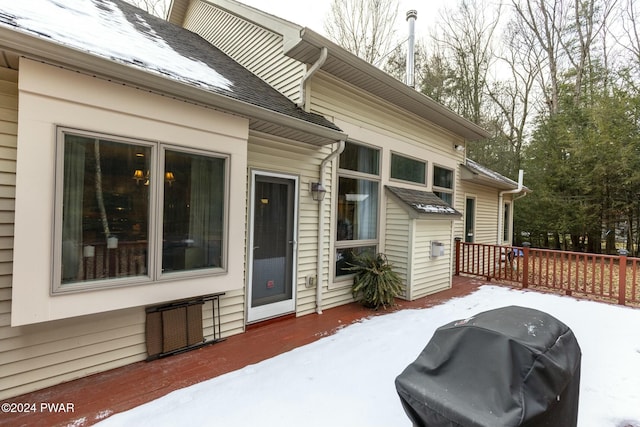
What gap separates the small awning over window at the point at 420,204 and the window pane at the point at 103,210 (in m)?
3.85

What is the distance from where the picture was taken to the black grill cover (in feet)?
4.32

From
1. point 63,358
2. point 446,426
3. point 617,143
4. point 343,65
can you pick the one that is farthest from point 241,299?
point 617,143

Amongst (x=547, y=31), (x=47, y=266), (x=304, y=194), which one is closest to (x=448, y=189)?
(x=304, y=194)

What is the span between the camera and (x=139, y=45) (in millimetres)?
3393

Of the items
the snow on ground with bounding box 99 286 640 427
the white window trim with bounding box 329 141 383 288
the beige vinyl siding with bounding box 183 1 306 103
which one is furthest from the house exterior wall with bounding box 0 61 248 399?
the white window trim with bounding box 329 141 383 288

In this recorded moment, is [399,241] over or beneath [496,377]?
over

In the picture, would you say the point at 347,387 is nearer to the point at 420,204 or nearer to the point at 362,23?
the point at 420,204

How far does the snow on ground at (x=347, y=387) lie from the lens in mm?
2193

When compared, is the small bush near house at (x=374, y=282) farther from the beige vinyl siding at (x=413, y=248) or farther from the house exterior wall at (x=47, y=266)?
the house exterior wall at (x=47, y=266)

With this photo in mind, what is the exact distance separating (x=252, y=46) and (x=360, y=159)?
8.50 feet

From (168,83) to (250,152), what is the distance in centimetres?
124

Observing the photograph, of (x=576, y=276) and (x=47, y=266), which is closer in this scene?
(x=47, y=266)

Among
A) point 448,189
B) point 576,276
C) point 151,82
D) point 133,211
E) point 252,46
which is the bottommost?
point 576,276

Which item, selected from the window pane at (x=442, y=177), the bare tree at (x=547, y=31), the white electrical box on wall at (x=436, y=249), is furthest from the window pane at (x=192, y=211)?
the bare tree at (x=547, y=31)
